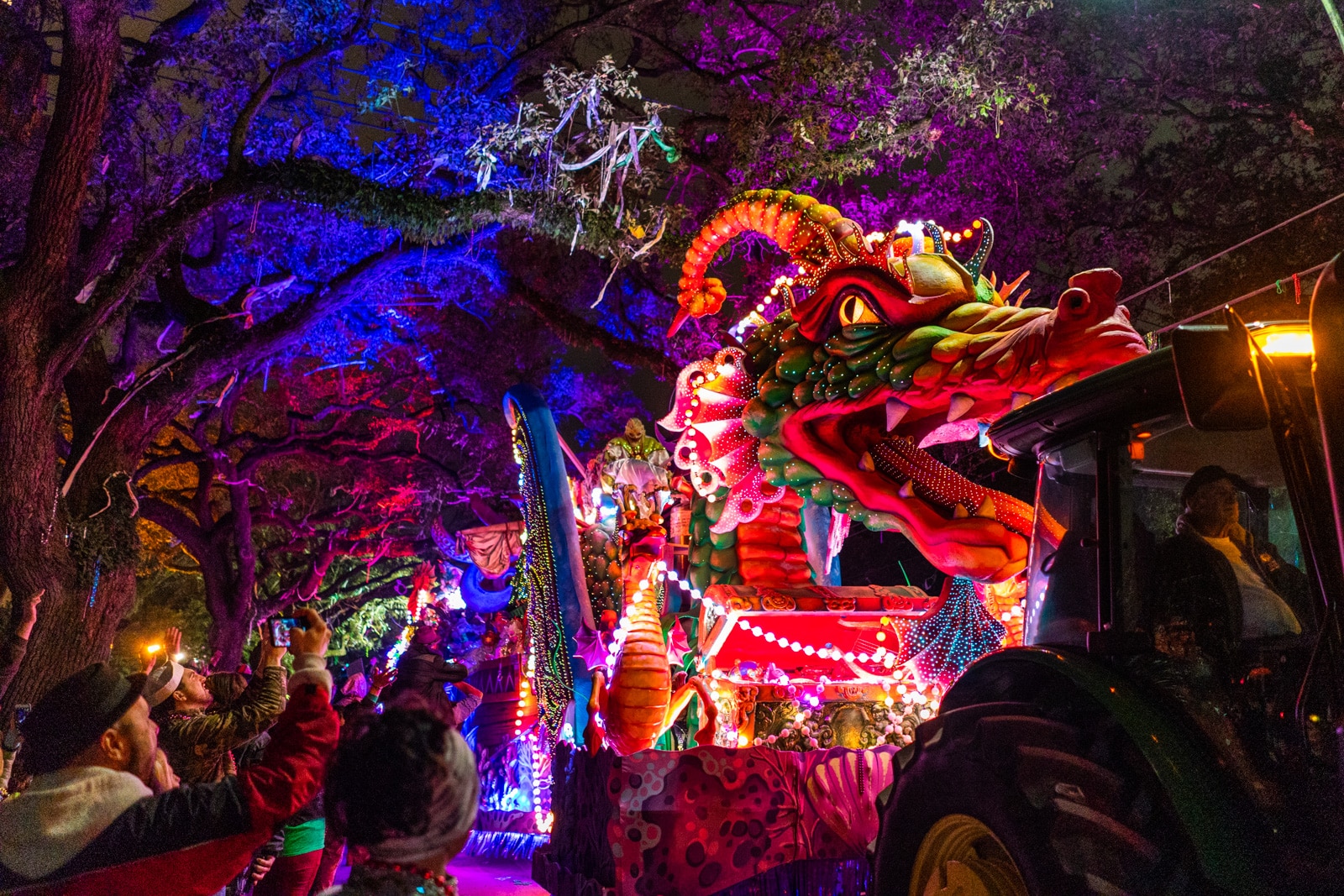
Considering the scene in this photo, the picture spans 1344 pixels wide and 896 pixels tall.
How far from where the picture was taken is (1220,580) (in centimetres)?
260

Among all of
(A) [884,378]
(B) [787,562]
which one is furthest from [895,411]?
(B) [787,562]

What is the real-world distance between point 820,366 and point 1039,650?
3130mm

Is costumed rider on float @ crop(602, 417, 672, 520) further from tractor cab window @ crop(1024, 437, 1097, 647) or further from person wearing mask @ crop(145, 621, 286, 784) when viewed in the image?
tractor cab window @ crop(1024, 437, 1097, 647)

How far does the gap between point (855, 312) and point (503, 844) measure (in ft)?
27.6

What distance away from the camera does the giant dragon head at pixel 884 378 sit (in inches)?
186

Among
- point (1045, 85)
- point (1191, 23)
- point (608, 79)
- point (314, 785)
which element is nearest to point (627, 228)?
point (608, 79)

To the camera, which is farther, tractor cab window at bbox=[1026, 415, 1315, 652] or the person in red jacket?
the person in red jacket

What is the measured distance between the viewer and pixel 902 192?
15141 mm

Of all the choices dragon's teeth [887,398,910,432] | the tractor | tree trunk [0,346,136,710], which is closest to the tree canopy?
tree trunk [0,346,136,710]

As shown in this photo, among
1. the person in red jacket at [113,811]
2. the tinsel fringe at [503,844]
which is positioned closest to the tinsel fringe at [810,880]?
the person in red jacket at [113,811]

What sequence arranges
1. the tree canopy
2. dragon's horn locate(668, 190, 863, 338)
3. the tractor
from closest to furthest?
the tractor
dragon's horn locate(668, 190, 863, 338)
the tree canopy

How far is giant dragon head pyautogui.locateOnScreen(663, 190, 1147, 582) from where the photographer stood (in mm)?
4727

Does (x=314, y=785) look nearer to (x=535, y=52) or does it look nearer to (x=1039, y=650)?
(x=1039, y=650)

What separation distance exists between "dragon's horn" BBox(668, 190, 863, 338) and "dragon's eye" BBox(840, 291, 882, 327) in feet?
1.30
